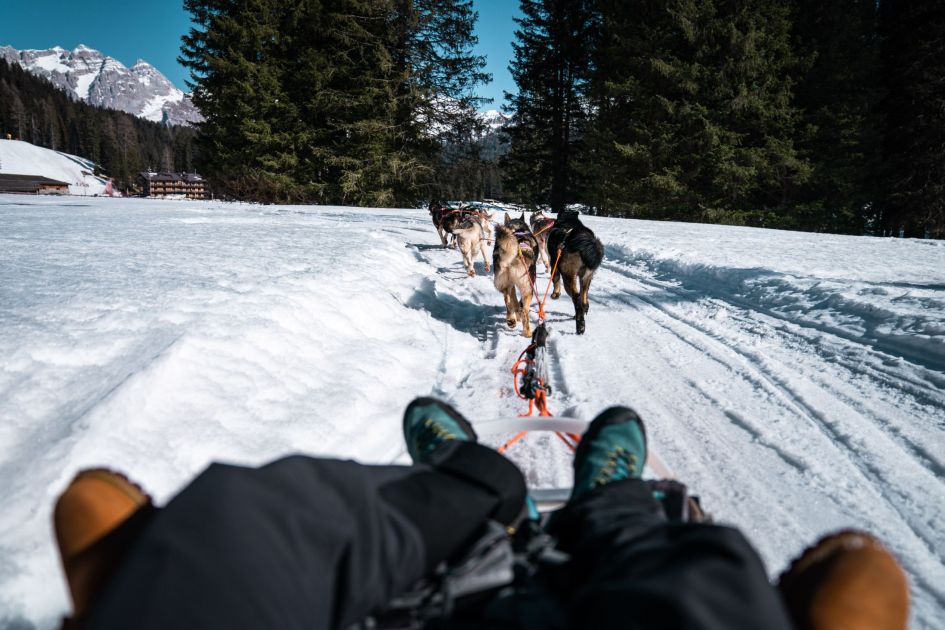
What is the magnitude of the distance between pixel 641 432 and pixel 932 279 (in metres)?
6.79

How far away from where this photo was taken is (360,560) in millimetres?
965

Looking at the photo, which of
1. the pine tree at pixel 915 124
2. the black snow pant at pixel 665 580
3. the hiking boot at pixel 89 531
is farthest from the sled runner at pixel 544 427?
the pine tree at pixel 915 124

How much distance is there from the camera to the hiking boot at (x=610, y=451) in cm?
168

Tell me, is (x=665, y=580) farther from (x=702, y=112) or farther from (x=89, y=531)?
(x=702, y=112)

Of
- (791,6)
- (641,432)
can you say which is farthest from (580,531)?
(791,6)

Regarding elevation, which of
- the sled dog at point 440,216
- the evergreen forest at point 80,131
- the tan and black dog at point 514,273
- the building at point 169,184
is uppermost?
the evergreen forest at point 80,131

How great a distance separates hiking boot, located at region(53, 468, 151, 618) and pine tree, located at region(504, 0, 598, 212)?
27.3m

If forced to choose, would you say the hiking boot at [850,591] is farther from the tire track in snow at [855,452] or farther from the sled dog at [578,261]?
the sled dog at [578,261]

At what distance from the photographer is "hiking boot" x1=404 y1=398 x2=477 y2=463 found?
187cm

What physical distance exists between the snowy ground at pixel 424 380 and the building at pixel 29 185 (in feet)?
253

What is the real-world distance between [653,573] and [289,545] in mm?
707

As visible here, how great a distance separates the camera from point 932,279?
5879mm

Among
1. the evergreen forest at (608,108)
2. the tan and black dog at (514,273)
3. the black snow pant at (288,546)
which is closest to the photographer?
the black snow pant at (288,546)

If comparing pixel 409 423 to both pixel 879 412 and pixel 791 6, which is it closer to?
pixel 879 412
